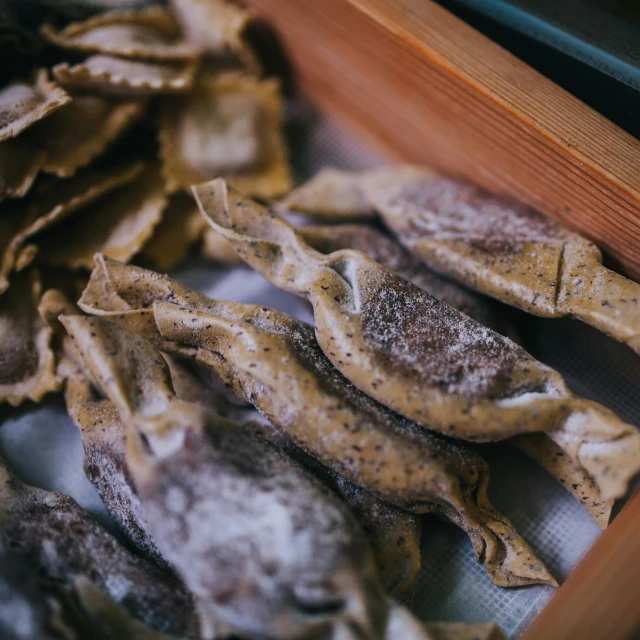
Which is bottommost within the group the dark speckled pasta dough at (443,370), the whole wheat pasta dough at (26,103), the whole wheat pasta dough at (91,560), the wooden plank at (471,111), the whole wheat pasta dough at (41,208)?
the whole wheat pasta dough at (91,560)

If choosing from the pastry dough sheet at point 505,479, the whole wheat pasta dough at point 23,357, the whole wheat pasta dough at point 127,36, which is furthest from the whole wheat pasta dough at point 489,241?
the whole wheat pasta dough at point 23,357

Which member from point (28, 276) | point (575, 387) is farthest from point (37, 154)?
point (575, 387)

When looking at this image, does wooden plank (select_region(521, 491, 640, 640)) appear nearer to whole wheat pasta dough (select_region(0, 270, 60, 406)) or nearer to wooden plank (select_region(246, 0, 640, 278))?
wooden plank (select_region(246, 0, 640, 278))

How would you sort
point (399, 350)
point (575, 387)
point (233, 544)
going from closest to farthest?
point (233, 544), point (399, 350), point (575, 387)

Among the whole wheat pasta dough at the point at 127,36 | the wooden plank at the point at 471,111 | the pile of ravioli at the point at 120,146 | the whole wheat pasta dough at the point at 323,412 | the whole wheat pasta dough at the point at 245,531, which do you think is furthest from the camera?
the whole wheat pasta dough at the point at 127,36

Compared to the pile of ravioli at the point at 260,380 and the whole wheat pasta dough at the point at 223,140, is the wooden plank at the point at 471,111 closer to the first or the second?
the pile of ravioli at the point at 260,380

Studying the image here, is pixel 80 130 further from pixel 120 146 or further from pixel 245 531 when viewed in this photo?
pixel 245 531

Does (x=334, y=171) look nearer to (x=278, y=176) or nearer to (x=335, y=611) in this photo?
(x=278, y=176)
